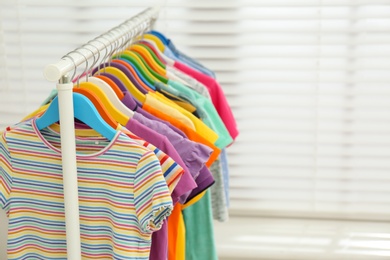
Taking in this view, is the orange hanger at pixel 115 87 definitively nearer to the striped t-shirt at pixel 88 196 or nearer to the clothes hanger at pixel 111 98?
the clothes hanger at pixel 111 98

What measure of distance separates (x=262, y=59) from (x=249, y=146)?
1.05 feet

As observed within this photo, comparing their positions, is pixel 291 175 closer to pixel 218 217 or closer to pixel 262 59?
pixel 262 59

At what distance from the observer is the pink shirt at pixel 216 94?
1.97m

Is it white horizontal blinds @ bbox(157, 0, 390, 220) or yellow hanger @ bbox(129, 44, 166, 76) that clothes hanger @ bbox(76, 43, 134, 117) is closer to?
yellow hanger @ bbox(129, 44, 166, 76)

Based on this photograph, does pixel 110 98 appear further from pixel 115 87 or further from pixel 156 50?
pixel 156 50

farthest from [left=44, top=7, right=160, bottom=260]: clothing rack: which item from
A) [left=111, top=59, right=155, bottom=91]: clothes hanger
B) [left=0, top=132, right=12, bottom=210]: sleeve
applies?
[left=111, top=59, right=155, bottom=91]: clothes hanger

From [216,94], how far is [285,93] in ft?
1.62

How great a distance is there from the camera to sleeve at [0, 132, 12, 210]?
53.8 inches

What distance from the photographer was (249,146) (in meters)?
2.49

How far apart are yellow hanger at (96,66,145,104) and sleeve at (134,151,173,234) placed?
0.32m

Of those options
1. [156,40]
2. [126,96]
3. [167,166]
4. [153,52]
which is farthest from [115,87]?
[156,40]

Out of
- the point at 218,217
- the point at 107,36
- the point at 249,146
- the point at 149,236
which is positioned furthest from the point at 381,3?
the point at 149,236

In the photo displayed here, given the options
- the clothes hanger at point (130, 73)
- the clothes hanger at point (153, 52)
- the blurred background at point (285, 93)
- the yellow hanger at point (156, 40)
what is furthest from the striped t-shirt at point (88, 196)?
the blurred background at point (285, 93)

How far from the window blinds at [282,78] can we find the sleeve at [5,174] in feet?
3.80
